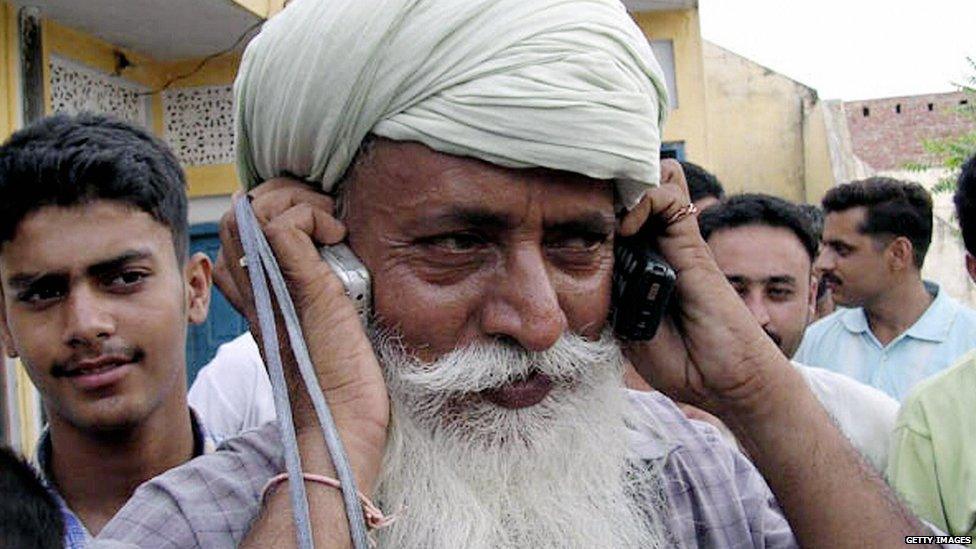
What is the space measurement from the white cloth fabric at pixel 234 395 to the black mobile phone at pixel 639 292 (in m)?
1.72

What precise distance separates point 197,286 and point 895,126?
71.5 ft

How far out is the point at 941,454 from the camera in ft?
9.16

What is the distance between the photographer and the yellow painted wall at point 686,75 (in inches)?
378

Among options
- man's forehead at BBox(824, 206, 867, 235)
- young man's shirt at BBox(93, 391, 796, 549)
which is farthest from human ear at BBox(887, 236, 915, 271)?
young man's shirt at BBox(93, 391, 796, 549)

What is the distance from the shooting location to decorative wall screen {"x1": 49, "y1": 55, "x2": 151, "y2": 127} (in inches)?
275

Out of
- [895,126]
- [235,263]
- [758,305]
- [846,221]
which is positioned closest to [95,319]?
[235,263]

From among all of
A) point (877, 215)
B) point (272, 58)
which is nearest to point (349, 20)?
point (272, 58)

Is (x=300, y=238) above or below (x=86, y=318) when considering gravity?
above

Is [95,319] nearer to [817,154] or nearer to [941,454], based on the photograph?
[941,454]

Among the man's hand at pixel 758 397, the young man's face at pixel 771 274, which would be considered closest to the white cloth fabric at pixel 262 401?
the young man's face at pixel 771 274

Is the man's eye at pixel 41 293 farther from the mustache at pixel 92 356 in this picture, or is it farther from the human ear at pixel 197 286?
the human ear at pixel 197 286

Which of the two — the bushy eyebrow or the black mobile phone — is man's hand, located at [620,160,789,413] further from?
the bushy eyebrow

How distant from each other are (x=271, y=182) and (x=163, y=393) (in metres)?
0.91

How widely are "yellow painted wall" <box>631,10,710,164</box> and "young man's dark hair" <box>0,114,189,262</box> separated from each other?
7211mm
